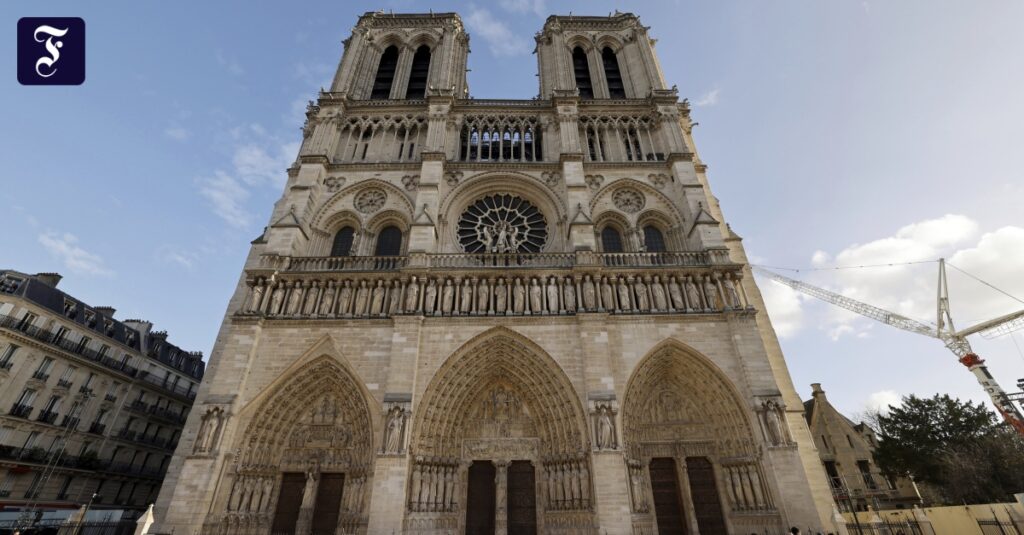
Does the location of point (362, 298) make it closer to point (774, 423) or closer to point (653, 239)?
point (653, 239)

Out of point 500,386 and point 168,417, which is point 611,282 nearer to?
point 500,386

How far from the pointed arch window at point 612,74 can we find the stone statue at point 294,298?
1555 cm

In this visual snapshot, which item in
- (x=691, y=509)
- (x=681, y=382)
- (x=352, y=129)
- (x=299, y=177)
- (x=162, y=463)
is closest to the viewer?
(x=691, y=509)

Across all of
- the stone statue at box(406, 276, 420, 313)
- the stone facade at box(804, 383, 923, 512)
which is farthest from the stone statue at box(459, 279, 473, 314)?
the stone facade at box(804, 383, 923, 512)

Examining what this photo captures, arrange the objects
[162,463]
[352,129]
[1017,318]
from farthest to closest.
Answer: [1017,318], [162,463], [352,129]

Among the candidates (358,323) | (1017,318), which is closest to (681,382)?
(358,323)

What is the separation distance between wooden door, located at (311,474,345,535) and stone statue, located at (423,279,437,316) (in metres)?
4.84

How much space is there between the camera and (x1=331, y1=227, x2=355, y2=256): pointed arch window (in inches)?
609

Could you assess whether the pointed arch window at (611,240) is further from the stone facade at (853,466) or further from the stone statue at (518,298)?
the stone facade at (853,466)

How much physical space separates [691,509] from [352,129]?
17359 millimetres

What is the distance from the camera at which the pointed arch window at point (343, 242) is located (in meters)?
15.5

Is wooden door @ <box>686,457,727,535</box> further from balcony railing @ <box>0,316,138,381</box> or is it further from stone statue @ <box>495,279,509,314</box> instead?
balcony railing @ <box>0,316,138,381</box>

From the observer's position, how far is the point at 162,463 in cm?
2008

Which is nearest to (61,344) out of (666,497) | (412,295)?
(412,295)
